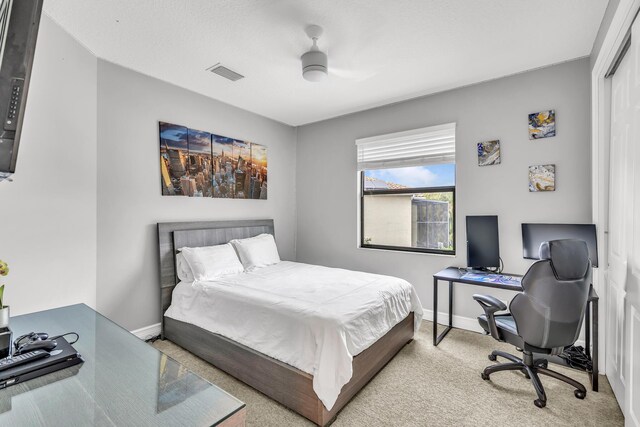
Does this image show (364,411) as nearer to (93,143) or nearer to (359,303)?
(359,303)

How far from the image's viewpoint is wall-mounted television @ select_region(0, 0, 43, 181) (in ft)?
3.25

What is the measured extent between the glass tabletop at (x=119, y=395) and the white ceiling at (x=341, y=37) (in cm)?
213

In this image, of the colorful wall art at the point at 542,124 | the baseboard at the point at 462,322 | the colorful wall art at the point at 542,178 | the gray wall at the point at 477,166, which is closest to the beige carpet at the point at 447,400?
the baseboard at the point at 462,322

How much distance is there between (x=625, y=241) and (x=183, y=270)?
353 cm

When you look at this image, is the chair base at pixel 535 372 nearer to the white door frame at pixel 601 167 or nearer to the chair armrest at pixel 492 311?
the chair armrest at pixel 492 311

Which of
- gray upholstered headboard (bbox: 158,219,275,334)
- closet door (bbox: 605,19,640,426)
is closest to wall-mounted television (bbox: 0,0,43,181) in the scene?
gray upholstered headboard (bbox: 158,219,275,334)

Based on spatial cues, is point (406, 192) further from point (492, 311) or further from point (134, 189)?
point (134, 189)

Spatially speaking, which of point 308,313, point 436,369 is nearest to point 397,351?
point 436,369

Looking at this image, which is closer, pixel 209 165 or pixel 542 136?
pixel 542 136

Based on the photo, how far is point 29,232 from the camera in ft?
7.16

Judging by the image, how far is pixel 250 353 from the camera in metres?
2.28

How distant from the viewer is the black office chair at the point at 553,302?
199cm

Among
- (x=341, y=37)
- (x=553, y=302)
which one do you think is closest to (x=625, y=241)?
(x=553, y=302)

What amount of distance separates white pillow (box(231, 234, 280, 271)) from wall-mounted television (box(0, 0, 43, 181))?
8.51ft
